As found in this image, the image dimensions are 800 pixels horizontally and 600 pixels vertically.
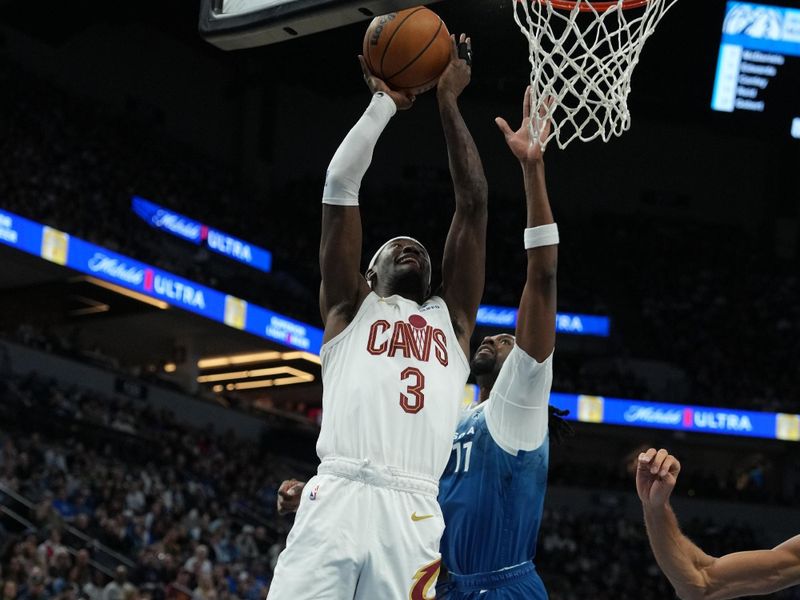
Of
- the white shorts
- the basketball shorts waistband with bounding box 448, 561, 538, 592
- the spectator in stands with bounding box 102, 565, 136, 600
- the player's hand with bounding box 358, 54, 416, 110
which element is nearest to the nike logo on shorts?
the white shorts

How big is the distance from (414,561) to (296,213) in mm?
24301

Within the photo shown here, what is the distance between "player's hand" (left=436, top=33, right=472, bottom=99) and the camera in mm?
4223

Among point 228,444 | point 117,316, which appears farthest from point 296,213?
point 228,444

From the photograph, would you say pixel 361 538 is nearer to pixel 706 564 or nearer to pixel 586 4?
pixel 706 564

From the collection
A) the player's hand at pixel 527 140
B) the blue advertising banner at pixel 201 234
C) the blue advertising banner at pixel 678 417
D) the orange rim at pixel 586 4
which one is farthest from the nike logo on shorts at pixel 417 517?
the blue advertising banner at pixel 678 417

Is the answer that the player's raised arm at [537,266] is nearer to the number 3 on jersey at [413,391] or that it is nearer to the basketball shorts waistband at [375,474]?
the number 3 on jersey at [413,391]

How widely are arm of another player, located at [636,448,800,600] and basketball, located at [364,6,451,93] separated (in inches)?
63.2

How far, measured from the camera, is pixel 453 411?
3.83 m

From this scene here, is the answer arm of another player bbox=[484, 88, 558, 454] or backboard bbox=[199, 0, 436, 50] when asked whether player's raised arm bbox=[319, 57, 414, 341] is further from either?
arm of another player bbox=[484, 88, 558, 454]

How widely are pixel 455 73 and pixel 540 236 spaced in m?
0.73

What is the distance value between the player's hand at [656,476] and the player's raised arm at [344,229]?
1122 mm

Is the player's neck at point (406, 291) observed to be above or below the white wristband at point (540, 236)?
below

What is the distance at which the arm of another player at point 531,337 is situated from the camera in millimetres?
3973

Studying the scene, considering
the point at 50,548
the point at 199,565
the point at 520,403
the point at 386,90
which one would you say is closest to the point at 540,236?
the point at 520,403
